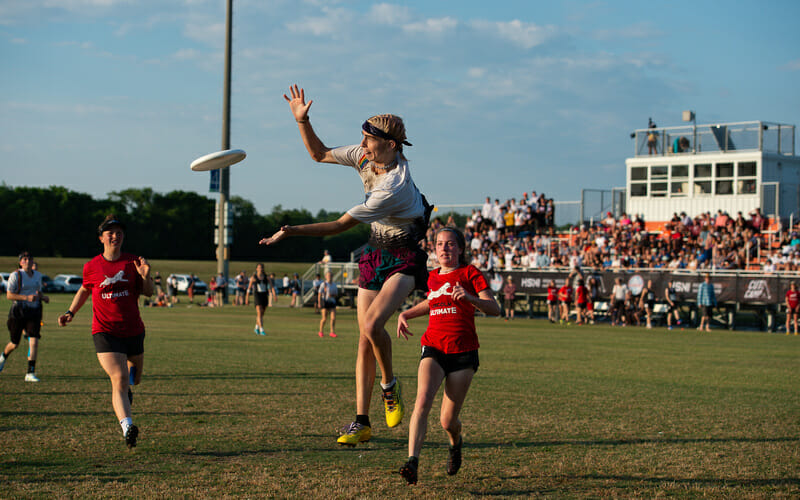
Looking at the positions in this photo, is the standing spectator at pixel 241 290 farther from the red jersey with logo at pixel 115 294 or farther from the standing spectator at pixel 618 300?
the red jersey with logo at pixel 115 294

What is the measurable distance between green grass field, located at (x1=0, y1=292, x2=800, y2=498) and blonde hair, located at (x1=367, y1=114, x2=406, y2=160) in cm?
284

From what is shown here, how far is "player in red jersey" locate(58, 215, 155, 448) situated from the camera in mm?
7816

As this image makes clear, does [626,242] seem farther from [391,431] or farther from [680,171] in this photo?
[391,431]

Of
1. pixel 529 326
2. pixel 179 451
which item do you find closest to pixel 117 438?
pixel 179 451

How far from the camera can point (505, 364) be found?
16.1 meters

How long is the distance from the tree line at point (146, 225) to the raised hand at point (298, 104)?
330 feet

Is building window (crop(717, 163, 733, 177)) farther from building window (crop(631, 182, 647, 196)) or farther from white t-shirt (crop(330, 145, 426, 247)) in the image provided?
white t-shirt (crop(330, 145, 426, 247))

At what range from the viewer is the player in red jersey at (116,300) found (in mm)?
7816

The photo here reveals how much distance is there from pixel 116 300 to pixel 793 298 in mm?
25741

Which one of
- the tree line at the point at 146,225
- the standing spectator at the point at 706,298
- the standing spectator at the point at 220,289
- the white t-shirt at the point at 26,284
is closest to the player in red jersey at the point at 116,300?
the white t-shirt at the point at 26,284

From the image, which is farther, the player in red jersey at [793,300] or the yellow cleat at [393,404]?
the player in red jersey at [793,300]

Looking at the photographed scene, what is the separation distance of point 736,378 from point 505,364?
14.5 ft

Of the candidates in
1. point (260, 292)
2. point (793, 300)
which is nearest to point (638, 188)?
point (793, 300)

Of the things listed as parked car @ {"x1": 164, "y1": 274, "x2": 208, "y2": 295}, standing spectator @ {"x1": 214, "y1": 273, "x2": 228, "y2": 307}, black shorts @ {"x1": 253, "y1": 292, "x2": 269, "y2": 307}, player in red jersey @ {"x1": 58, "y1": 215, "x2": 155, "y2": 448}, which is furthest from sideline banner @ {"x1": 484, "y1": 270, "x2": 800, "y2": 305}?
parked car @ {"x1": 164, "y1": 274, "x2": 208, "y2": 295}
